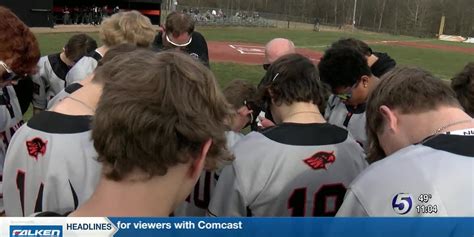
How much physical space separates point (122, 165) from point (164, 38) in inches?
163

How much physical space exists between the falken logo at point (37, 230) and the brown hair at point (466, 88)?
91.1 inches

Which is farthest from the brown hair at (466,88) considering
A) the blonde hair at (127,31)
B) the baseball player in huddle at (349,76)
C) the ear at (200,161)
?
the blonde hair at (127,31)

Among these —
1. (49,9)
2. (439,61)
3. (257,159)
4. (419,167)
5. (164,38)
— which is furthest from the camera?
(49,9)

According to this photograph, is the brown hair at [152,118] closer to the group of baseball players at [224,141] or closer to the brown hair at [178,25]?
the group of baseball players at [224,141]

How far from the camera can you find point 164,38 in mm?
5336

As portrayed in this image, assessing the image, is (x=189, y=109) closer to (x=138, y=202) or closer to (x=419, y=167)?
(x=138, y=202)

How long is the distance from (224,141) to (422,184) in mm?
651

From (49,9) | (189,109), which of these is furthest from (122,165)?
(49,9)

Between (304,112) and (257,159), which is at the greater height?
(304,112)

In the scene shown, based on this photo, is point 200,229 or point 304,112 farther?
point 304,112

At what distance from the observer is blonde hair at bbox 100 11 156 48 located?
3467mm

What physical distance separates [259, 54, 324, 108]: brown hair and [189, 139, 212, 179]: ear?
984 millimetres

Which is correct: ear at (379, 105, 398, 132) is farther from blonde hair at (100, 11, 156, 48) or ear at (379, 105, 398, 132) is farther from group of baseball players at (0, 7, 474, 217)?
blonde hair at (100, 11, 156, 48)

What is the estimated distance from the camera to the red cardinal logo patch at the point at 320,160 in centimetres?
222
